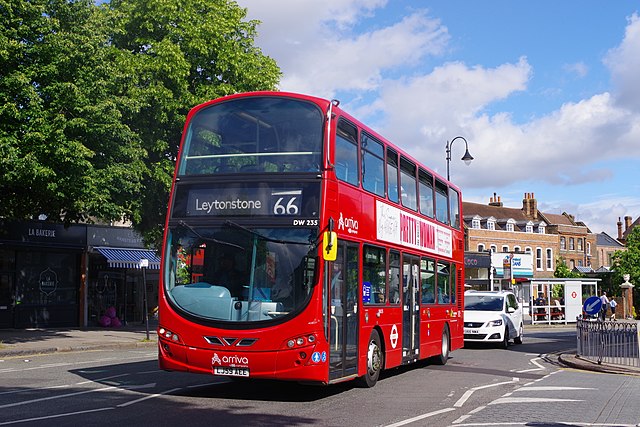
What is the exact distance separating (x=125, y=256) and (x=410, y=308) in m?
21.6

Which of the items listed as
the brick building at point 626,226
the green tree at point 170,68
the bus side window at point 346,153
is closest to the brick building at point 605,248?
the brick building at point 626,226

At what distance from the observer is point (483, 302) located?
2639cm

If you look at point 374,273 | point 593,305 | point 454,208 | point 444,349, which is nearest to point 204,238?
point 374,273

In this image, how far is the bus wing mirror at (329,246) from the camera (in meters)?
11.4

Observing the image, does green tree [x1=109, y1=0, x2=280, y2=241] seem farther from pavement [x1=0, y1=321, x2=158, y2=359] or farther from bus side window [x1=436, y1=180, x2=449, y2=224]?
bus side window [x1=436, y1=180, x2=449, y2=224]

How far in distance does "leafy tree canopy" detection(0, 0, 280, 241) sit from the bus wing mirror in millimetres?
10758

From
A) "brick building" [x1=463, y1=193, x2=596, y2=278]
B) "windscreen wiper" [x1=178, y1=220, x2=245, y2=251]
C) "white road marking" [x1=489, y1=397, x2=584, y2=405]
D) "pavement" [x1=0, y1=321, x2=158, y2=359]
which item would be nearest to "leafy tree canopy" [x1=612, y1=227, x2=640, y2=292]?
"brick building" [x1=463, y1=193, x2=596, y2=278]

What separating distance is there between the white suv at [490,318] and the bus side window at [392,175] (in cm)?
1116

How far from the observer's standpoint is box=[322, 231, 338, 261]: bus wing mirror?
1136cm

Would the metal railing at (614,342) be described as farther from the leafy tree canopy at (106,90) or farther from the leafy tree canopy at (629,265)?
the leafy tree canopy at (629,265)

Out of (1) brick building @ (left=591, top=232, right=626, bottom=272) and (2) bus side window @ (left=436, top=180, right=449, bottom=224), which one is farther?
(1) brick building @ (left=591, top=232, right=626, bottom=272)

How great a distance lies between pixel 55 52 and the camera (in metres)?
21.0

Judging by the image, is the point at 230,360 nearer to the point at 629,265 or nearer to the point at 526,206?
the point at 629,265

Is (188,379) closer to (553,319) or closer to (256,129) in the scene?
(256,129)
